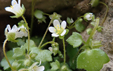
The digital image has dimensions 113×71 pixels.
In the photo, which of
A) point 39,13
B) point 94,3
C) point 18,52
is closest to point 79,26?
point 94,3

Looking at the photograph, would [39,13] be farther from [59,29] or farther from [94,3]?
[94,3]

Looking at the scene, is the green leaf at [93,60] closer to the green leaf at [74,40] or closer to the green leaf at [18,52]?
the green leaf at [74,40]

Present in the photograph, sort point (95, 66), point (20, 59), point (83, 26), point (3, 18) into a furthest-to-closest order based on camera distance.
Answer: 1. point (3, 18)
2. point (83, 26)
3. point (20, 59)
4. point (95, 66)

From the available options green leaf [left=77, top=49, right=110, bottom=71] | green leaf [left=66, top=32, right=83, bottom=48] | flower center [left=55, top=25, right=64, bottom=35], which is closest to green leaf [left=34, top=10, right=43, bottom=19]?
flower center [left=55, top=25, right=64, bottom=35]

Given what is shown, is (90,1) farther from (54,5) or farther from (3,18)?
(3,18)

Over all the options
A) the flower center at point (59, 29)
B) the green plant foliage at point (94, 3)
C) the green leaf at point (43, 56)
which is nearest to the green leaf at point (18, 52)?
the green leaf at point (43, 56)

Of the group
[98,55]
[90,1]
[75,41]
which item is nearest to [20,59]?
[75,41]

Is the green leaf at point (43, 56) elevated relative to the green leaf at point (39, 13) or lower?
lower

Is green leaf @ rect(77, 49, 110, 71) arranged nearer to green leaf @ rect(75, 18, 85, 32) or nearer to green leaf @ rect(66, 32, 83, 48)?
green leaf @ rect(66, 32, 83, 48)
